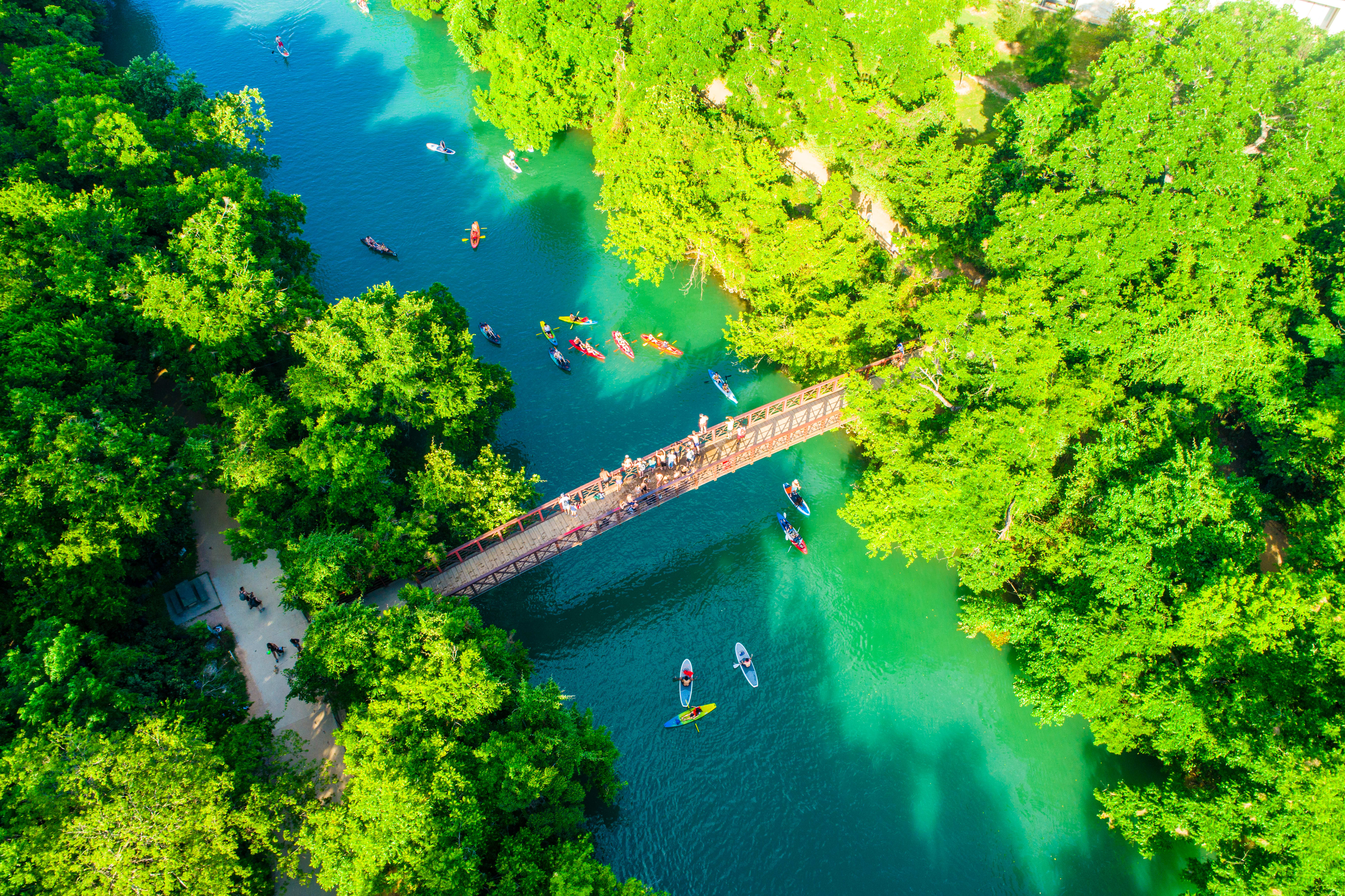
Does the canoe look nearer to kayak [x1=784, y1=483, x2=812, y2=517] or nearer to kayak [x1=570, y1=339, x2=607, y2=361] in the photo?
kayak [x1=784, y1=483, x2=812, y2=517]

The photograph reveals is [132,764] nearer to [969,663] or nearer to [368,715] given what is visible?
[368,715]

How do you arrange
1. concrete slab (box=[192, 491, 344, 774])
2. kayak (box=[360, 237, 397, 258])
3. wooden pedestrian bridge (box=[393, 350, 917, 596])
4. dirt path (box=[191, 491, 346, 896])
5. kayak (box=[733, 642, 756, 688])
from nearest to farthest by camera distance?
dirt path (box=[191, 491, 346, 896]) < concrete slab (box=[192, 491, 344, 774]) < wooden pedestrian bridge (box=[393, 350, 917, 596]) < kayak (box=[733, 642, 756, 688]) < kayak (box=[360, 237, 397, 258])

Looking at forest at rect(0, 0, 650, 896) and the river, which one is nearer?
forest at rect(0, 0, 650, 896)

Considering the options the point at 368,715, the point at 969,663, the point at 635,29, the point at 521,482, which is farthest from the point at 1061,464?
the point at 635,29

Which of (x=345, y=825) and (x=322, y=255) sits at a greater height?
(x=322, y=255)

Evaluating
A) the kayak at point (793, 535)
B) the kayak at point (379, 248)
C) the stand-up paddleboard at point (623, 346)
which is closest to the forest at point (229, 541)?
the kayak at point (379, 248)

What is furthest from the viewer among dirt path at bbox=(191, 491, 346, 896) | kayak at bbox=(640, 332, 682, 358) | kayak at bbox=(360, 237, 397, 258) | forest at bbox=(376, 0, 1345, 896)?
kayak at bbox=(360, 237, 397, 258)

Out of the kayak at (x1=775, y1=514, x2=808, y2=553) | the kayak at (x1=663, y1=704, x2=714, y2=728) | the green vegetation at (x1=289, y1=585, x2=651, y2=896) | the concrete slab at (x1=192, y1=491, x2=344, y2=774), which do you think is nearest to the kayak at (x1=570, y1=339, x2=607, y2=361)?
the kayak at (x1=775, y1=514, x2=808, y2=553)
